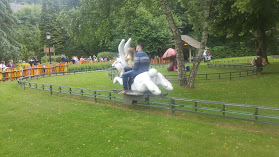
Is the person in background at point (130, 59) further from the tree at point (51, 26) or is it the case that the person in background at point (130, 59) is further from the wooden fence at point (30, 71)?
the tree at point (51, 26)

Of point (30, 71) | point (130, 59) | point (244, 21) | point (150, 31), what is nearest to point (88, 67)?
point (30, 71)

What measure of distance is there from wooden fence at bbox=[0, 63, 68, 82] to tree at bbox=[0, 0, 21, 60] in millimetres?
8569

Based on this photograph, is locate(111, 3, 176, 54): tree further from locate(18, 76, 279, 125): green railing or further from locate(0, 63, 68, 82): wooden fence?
locate(18, 76, 279, 125): green railing

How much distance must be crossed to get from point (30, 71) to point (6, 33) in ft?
43.2

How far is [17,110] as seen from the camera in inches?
421

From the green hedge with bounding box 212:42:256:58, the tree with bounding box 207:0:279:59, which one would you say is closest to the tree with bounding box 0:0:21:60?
the tree with bounding box 207:0:279:59

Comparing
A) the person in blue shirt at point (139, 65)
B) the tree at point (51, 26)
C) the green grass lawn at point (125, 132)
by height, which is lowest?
the green grass lawn at point (125, 132)

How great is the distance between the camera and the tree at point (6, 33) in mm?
29484

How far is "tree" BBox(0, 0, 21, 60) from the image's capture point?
29.5 meters

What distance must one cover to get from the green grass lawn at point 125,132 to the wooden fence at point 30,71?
1164cm

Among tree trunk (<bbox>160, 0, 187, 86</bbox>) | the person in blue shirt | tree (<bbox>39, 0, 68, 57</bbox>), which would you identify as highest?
tree (<bbox>39, 0, 68, 57</bbox>)

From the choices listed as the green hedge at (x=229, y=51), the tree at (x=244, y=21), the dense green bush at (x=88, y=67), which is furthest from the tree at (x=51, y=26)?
the tree at (x=244, y=21)

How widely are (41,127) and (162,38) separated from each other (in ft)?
108

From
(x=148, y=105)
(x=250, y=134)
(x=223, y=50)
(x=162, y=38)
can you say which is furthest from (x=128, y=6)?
(x=223, y=50)
